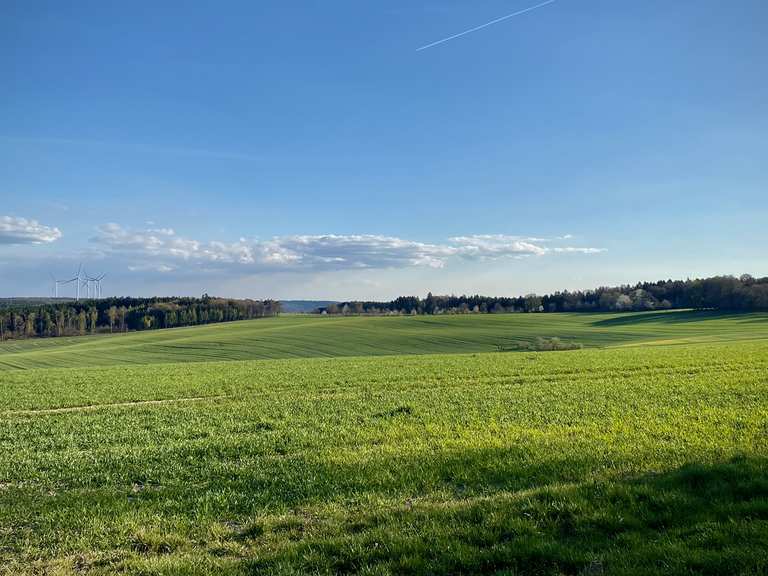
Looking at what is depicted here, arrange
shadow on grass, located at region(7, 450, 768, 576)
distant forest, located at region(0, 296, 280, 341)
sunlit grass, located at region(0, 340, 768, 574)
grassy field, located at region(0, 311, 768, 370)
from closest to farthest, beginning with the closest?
shadow on grass, located at region(7, 450, 768, 576)
sunlit grass, located at region(0, 340, 768, 574)
grassy field, located at region(0, 311, 768, 370)
distant forest, located at region(0, 296, 280, 341)

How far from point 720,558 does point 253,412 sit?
16.6 metres

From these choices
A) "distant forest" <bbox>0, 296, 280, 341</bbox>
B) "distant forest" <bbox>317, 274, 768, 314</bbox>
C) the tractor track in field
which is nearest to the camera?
the tractor track in field

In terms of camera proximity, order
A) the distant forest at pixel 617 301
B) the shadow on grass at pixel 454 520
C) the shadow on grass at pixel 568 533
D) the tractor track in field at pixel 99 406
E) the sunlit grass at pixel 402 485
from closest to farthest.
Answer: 1. the shadow on grass at pixel 568 533
2. the shadow on grass at pixel 454 520
3. the sunlit grass at pixel 402 485
4. the tractor track in field at pixel 99 406
5. the distant forest at pixel 617 301

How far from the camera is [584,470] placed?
996 cm

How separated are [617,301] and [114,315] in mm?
131969

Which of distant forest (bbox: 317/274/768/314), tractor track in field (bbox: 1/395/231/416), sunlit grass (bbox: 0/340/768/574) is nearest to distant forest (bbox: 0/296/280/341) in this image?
distant forest (bbox: 317/274/768/314)

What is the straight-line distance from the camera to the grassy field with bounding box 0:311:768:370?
69875mm

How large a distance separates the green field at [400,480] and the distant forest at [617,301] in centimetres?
10183

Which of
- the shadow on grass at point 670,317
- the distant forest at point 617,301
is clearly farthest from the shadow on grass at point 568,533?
the distant forest at point 617,301

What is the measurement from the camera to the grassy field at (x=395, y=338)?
6988 cm

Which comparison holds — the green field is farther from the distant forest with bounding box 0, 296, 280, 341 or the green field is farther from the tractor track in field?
the distant forest with bounding box 0, 296, 280, 341

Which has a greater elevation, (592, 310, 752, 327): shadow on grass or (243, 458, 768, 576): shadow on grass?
(592, 310, 752, 327): shadow on grass

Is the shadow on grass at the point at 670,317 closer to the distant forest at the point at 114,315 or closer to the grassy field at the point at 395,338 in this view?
the grassy field at the point at 395,338

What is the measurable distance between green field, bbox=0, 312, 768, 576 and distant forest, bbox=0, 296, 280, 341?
127m
